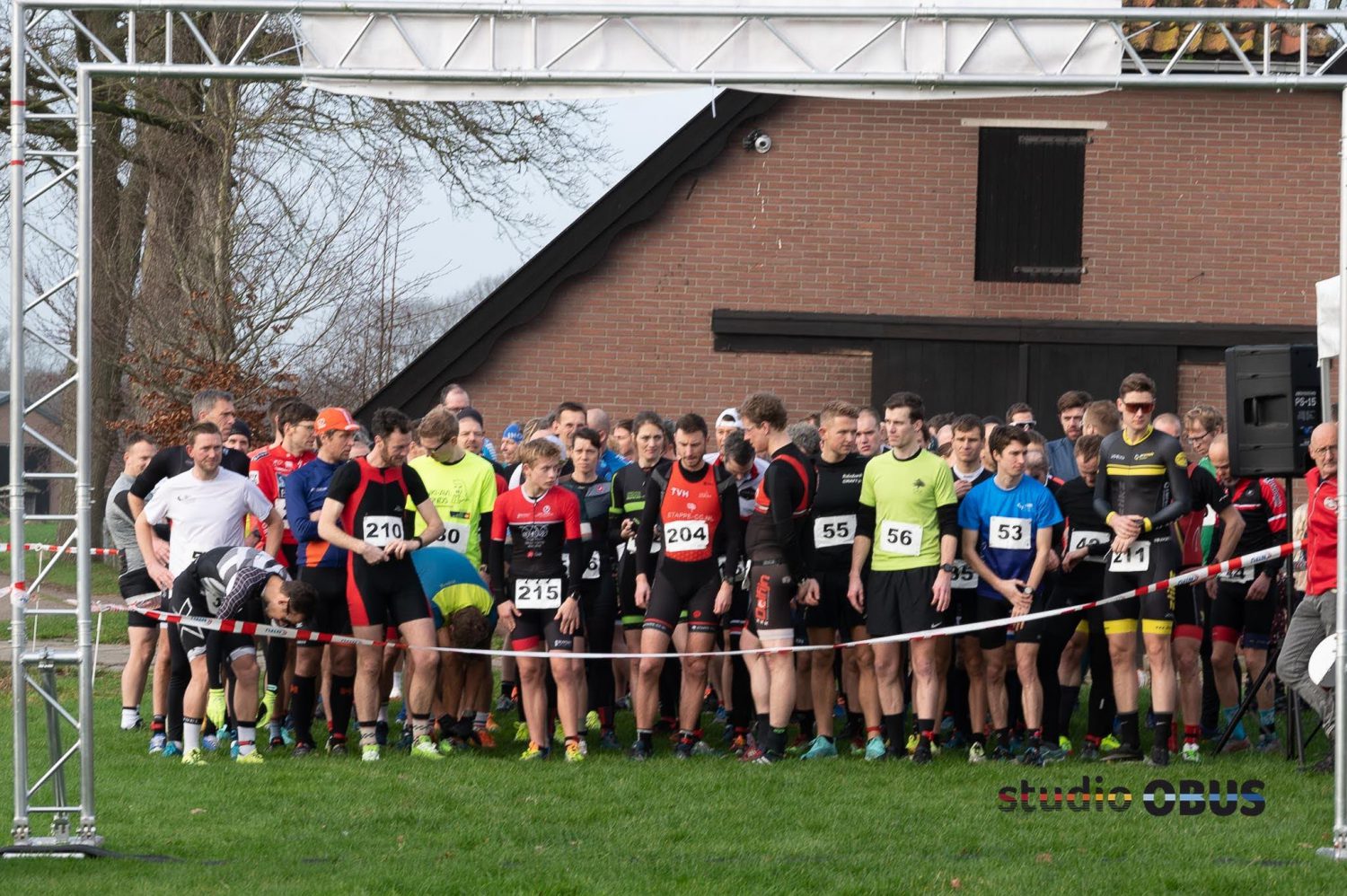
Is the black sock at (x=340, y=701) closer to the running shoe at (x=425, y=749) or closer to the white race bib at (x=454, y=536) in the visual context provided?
the running shoe at (x=425, y=749)

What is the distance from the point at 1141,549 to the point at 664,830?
147 inches

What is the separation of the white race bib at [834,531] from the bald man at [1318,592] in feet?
9.03

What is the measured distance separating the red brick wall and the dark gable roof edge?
7.1 inches

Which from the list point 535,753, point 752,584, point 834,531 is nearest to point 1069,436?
point 834,531

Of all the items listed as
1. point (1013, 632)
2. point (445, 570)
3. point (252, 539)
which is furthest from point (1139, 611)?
point (252, 539)

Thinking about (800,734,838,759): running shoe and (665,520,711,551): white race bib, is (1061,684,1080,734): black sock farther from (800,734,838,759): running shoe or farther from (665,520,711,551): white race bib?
(665,520,711,551): white race bib

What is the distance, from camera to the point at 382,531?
10.6 meters

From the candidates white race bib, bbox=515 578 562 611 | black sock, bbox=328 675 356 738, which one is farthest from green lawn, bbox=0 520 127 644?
white race bib, bbox=515 578 562 611

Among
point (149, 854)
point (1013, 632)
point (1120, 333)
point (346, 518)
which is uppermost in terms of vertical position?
point (1120, 333)

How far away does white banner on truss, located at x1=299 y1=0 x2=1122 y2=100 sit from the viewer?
8547 millimetres

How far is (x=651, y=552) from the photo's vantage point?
434 inches

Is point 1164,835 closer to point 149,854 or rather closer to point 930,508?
point 930,508

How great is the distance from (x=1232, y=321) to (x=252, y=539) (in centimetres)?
1158

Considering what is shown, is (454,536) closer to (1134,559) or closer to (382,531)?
(382,531)
